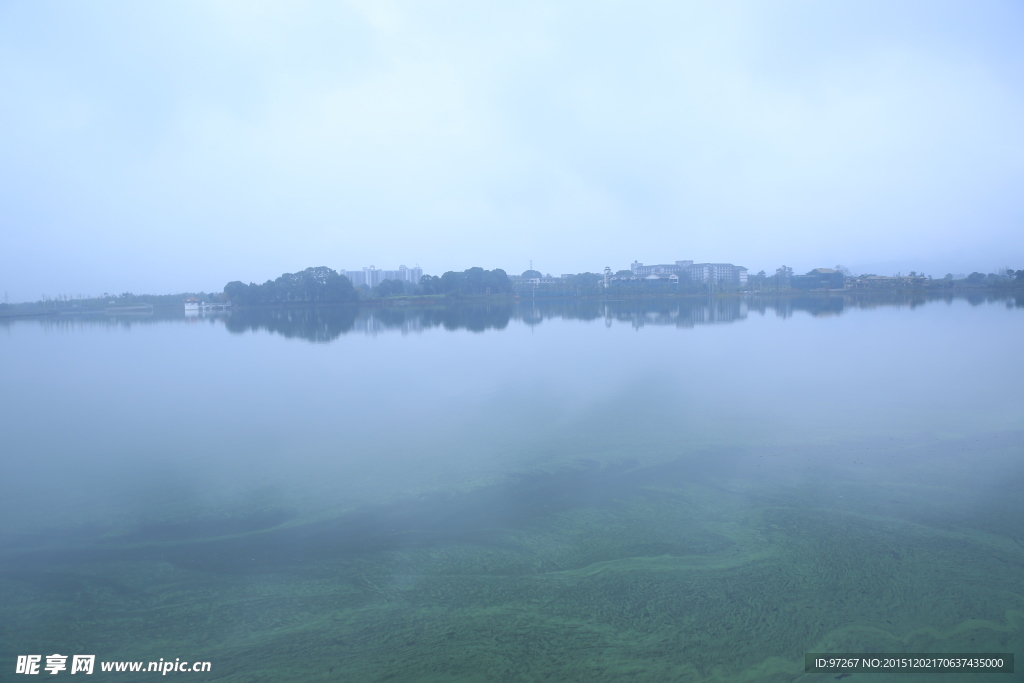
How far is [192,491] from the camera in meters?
4.96

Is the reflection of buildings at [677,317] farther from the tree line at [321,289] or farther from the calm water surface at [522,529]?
the tree line at [321,289]

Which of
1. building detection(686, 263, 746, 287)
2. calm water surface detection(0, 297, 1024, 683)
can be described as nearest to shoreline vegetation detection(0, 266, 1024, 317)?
building detection(686, 263, 746, 287)

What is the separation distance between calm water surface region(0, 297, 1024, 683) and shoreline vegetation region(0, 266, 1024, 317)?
134 feet

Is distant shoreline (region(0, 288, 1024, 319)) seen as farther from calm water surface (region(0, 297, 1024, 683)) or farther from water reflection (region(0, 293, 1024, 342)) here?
calm water surface (region(0, 297, 1024, 683))

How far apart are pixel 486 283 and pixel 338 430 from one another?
50.2 m

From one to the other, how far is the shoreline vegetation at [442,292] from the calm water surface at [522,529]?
40.7 metres

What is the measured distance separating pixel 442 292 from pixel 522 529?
1986 inches

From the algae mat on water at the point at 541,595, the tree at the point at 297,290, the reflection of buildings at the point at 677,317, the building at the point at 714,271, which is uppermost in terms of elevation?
the building at the point at 714,271

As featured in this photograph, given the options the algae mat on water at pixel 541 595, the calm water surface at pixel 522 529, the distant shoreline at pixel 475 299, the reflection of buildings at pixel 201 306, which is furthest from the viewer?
the distant shoreline at pixel 475 299

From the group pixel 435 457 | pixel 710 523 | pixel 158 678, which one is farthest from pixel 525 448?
pixel 158 678

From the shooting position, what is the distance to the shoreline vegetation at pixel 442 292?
48812 mm

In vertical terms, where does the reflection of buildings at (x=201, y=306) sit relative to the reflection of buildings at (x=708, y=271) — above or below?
below

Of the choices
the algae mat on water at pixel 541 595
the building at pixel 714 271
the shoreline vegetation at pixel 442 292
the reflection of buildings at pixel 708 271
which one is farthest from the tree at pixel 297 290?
the building at pixel 714 271

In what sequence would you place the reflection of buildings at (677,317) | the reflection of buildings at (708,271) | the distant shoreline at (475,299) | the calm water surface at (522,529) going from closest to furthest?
the calm water surface at (522,529) → the reflection of buildings at (677,317) → the distant shoreline at (475,299) → the reflection of buildings at (708,271)
